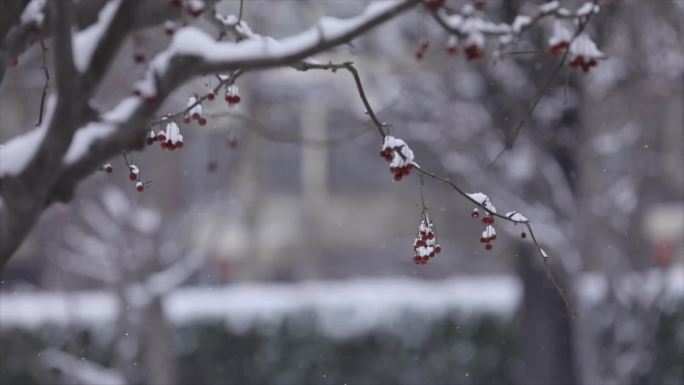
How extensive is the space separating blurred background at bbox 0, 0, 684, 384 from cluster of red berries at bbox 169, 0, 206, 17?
3.22m

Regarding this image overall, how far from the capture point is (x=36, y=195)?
2.73m

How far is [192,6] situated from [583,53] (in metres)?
1.29

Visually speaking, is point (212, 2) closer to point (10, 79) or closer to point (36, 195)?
point (36, 195)

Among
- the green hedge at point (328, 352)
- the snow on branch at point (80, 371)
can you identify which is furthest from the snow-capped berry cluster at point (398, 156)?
the green hedge at point (328, 352)

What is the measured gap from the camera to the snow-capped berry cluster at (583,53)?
339cm

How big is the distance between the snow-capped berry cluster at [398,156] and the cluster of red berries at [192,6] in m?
0.73

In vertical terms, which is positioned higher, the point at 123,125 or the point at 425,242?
the point at 425,242

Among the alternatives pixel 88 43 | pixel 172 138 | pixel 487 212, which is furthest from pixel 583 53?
pixel 88 43

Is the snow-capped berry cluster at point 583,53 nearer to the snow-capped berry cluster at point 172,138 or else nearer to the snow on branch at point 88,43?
the snow-capped berry cluster at point 172,138

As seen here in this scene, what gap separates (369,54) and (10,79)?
9.95 feet

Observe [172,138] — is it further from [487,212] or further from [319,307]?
[319,307]

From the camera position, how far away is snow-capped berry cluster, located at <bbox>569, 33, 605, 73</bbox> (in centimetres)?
339

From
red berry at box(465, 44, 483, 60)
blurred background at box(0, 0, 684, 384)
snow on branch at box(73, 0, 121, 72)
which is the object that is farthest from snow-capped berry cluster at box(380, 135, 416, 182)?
blurred background at box(0, 0, 684, 384)

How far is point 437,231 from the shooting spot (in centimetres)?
953
